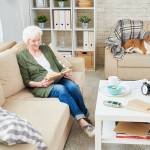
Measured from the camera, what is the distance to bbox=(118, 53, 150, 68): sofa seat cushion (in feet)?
13.8

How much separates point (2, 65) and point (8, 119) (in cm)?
100

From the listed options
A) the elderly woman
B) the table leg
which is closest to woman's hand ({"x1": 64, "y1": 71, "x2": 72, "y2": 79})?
the elderly woman

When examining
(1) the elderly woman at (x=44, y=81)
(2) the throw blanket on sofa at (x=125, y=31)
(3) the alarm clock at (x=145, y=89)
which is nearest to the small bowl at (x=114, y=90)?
(3) the alarm clock at (x=145, y=89)

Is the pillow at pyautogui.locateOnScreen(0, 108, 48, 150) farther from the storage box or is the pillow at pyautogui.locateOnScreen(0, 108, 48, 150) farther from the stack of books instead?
the storage box

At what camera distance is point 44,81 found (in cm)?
283

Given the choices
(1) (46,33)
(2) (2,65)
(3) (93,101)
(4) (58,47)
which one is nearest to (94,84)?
(3) (93,101)

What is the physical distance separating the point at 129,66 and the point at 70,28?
3.91 ft

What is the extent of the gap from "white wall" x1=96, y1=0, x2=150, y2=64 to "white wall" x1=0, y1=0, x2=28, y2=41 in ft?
4.10

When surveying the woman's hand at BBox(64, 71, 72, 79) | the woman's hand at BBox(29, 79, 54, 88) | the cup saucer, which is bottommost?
the cup saucer

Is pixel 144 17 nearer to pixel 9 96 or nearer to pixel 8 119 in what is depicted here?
pixel 9 96

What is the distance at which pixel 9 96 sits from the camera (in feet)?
8.93

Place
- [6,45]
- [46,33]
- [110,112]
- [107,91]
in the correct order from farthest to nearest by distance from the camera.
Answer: [46,33] → [6,45] → [107,91] → [110,112]

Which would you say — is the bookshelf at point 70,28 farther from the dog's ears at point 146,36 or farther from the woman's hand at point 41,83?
the woman's hand at point 41,83

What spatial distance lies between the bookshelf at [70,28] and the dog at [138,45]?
65 cm
